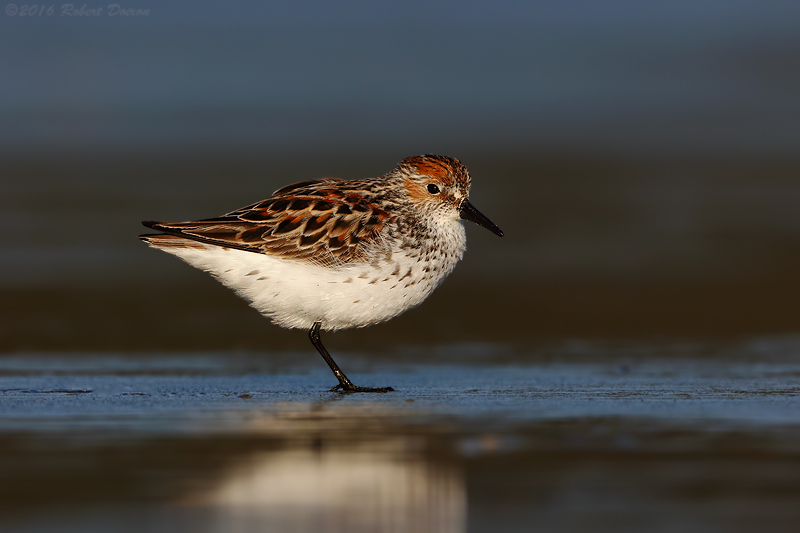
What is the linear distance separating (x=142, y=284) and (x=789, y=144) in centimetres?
1435

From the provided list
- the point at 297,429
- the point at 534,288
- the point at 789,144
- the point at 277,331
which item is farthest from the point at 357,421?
the point at 789,144

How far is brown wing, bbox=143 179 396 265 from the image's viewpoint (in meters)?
9.05

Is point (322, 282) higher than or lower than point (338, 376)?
higher

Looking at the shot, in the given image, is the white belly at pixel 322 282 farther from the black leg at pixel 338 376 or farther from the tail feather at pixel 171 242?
the black leg at pixel 338 376

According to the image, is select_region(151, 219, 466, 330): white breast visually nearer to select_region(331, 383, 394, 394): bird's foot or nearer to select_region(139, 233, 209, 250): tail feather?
select_region(139, 233, 209, 250): tail feather

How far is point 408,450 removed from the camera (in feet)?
21.2

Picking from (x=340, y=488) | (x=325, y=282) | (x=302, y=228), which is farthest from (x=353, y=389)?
(x=340, y=488)

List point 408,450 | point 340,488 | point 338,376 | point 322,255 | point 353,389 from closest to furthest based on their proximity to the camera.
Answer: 1. point 340,488
2. point 408,450
3. point 353,389
4. point 322,255
5. point 338,376

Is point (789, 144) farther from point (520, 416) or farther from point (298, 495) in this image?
point (298, 495)

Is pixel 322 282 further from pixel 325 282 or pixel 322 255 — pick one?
pixel 322 255

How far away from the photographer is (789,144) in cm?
2364

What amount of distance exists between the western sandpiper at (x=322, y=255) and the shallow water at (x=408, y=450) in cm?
65

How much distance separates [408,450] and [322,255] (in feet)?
9.42

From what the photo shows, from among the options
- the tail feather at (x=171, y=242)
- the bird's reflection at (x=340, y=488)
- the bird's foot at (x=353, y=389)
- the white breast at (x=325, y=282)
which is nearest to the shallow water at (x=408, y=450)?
the bird's reflection at (x=340, y=488)
